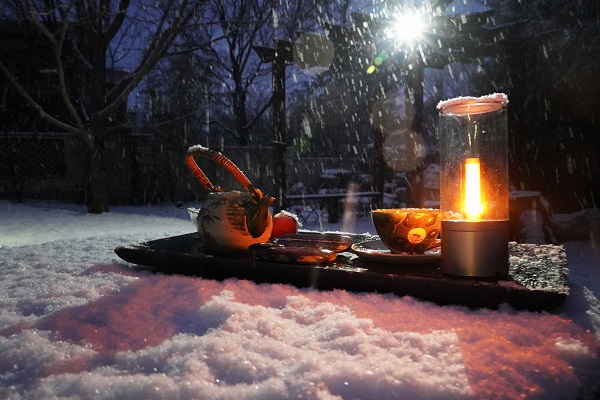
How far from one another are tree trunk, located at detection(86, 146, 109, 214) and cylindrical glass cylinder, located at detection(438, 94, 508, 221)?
8.42 metres

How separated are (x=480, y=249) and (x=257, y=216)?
964 millimetres

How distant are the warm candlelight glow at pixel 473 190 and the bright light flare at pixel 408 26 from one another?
20.7 feet

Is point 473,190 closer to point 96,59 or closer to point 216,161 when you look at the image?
point 216,161

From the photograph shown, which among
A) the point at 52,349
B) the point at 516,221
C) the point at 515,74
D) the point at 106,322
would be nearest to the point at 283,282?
the point at 106,322

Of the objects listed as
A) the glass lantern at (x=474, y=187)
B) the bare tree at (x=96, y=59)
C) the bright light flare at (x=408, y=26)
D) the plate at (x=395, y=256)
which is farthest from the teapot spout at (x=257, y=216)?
the bare tree at (x=96, y=59)

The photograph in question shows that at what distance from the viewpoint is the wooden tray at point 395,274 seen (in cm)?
145

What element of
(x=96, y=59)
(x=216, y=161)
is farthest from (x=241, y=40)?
(x=216, y=161)

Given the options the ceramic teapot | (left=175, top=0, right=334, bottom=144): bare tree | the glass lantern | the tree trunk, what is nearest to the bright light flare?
the glass lantern

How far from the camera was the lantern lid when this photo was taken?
175cm

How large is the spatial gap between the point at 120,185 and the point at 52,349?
13333 mm

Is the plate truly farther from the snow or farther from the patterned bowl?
the snow

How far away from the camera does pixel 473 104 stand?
5.94 ft

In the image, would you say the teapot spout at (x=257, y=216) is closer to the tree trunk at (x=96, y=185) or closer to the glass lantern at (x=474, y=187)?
the glass lantern at (x=474, y=187)

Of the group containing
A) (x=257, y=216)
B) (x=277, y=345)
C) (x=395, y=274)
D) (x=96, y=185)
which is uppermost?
(x=96, y=185)
